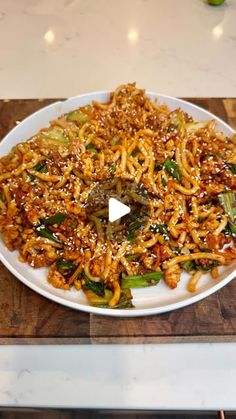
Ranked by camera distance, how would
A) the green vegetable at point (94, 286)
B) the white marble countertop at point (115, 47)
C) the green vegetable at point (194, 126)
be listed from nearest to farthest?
the green vegetable at point (94, 286)
the green vegetable at point (194, 126)
the white marble countertop at point (115, 47)

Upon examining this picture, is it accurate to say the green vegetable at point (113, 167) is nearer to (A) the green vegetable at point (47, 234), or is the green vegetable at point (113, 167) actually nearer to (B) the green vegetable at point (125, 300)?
(A) the green vegetable at point (47, 234)

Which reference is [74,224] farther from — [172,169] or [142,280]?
[172,169]

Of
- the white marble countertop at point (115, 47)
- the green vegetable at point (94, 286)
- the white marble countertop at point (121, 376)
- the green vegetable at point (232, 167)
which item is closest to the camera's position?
the white marble countertop at point (121, 376)

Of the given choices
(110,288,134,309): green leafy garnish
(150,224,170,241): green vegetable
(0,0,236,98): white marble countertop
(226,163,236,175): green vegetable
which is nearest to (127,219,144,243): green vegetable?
(150,224,170,241): green vegetable

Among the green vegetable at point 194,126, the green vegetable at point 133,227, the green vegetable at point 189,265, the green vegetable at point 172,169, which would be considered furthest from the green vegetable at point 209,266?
the green vegetable at point 194,126

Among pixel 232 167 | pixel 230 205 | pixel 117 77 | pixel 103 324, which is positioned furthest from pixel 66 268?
pixel 117 77
